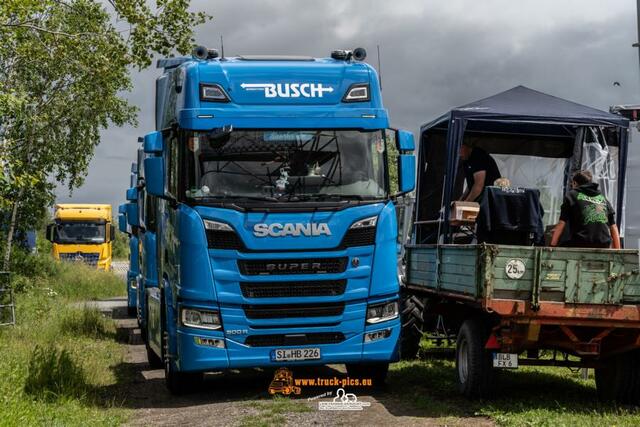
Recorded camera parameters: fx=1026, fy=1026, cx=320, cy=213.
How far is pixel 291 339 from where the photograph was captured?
35.9 ft

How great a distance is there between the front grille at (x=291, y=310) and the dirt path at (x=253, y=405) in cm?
91

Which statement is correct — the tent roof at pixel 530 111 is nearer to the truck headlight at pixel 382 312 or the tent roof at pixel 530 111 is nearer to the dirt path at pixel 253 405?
the truck headlight at pixel 382 312

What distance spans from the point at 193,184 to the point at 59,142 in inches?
902

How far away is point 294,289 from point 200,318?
3.40 feet

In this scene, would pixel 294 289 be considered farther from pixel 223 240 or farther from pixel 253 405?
pixel 253 405

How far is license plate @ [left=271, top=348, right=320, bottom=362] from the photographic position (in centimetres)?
1091

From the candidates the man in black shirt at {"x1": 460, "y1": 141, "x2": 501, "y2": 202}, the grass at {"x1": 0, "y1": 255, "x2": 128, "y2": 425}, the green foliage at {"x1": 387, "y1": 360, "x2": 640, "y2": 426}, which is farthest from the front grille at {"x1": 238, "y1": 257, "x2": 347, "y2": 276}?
the man in black shirt at {"x1": 460, "y1": 141, "x2": 501, "y2": 202}

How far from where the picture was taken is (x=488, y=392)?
10.8m

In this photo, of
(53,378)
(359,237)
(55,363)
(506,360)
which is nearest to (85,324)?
(55,363)

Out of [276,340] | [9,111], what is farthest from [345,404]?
[9,111]

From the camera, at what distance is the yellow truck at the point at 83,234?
4156 centimetres

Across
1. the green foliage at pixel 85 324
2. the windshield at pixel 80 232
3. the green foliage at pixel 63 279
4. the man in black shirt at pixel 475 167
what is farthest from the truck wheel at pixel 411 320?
the windshield at pixel 80 232

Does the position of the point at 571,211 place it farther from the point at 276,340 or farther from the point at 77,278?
the point at 77,278

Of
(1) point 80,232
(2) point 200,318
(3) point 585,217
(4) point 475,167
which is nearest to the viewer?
(2) point 200,318
